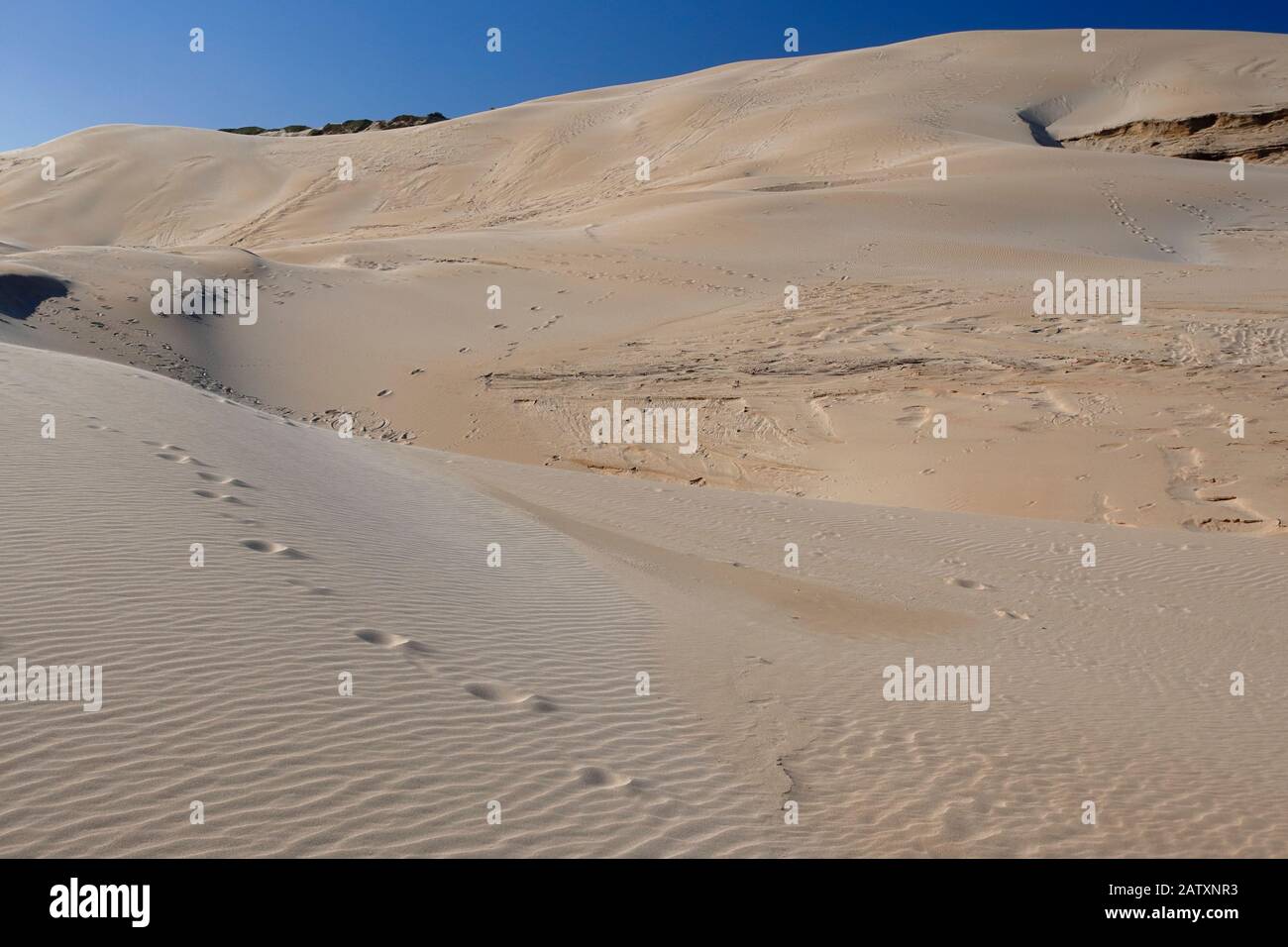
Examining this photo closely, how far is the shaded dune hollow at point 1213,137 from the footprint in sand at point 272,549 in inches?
1829

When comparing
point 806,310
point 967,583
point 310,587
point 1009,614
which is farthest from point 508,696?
point 806,310

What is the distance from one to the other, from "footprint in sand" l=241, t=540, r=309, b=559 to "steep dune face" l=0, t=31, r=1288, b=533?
349 inches

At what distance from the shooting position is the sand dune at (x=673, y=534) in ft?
13.9

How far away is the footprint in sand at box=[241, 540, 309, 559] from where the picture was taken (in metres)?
6.23

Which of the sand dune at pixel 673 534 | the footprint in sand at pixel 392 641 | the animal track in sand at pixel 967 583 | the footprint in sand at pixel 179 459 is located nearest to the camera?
the sand dune at pixel 673 534

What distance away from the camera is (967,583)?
973 centimetres

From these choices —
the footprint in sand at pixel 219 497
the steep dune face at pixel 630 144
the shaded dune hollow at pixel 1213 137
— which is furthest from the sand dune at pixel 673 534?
the steep dune face at pixel 630 144

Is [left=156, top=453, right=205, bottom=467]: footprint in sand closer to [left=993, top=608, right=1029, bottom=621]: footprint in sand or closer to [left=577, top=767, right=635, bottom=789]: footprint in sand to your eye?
[left=577, top=767, right=635, bottom=789]: footprint in sand

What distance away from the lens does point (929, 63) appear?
5838 cm

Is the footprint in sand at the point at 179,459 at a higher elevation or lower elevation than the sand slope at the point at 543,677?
higher

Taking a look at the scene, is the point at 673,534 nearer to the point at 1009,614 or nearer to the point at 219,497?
the point at 1009,614

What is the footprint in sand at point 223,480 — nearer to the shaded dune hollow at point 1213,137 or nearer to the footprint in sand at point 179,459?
the footprint in sand at point 179,459

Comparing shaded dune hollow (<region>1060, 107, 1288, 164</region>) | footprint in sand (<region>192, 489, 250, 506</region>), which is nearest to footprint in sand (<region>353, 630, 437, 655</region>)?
footprint in sand (<region>192, 489, 250, 506</region>)
